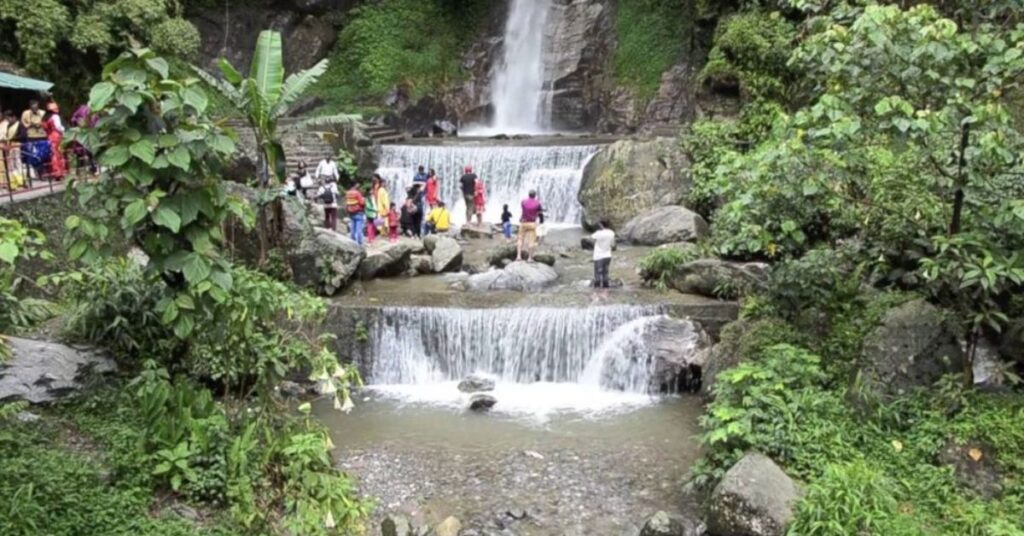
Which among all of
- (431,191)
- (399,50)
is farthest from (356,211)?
(399,50)

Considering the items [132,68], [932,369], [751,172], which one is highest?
[132,68]

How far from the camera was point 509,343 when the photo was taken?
12258 millimetres

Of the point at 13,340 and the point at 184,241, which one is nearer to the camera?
the point at 184,241

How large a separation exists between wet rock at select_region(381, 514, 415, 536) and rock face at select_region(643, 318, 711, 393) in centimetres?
505

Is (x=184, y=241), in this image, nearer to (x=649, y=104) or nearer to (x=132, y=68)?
(x=132, y=68)

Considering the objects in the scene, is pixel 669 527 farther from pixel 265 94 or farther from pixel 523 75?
pixel 523 75

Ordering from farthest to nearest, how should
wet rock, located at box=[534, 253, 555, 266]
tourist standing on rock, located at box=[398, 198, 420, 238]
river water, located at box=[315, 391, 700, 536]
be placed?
tourist standing on rock, located at box=[398, 198, 420, 238], wet rock, located at box=[534, 253, 555, 266], river water, located at box=[315, 391, 700, 536]

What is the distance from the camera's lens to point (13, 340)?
8.31 metres

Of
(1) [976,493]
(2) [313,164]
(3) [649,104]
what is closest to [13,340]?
(1) [976,493]

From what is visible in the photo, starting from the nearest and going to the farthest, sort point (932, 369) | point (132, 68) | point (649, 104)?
point (132, 68), point (932, 369), point (649, 104)

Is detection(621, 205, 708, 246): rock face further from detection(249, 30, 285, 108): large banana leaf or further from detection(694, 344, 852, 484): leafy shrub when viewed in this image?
detection(249, 30, 285, 108): large banana leaf

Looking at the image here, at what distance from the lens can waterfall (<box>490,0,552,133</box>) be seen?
93.3 feet

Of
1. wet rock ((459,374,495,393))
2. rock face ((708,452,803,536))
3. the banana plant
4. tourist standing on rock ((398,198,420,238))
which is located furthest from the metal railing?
rock face ((708,452,803,536))

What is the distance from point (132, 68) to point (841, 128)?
5956mm
